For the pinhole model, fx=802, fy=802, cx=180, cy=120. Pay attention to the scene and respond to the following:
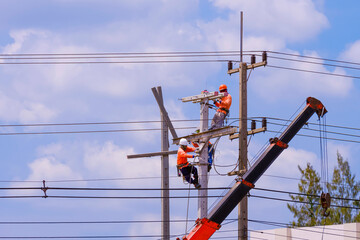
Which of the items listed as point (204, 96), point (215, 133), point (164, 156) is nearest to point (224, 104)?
point (204, 96)

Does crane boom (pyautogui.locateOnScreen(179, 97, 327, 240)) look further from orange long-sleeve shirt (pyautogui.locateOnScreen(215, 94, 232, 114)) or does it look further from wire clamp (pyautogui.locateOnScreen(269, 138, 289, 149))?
orange long-sleeve shirt (pyautogui.locateOnScreen(215, 94, 232, 114))

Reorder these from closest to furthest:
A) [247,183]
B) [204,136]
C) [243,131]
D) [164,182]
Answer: [204,136] → [247,183] → [164,182] → [243,131]

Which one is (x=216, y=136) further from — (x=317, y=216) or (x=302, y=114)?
(x=317, y=216)

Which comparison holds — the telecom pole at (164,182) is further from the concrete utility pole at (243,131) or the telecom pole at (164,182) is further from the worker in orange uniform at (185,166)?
the concrete utility pole at (243,131)

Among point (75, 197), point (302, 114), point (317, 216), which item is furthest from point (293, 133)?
point (317, 216)

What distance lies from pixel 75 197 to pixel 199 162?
13.7ft

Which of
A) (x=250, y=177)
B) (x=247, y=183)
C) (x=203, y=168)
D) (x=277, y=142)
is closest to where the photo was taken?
(x=203, y=168)

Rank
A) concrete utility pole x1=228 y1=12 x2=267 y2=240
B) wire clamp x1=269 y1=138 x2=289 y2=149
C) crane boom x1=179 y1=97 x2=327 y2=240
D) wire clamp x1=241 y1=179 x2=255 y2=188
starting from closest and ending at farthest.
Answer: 1. crane boom x1=179 y1=97 x2=327 y2=240
2. wire clamp x1=241 y1=179 x2=255 y2=188
3. concrete utility pole x1=228 y1=12 x2=267 y2=240
4. wire clamp x1=269 y1=138 x2=289 y2=149

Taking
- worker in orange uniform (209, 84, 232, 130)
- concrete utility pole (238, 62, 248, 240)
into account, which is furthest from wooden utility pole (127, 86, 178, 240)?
concrete utility pole (238, 62, 248, 240)

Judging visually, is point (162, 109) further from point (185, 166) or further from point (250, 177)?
point (250, 177)

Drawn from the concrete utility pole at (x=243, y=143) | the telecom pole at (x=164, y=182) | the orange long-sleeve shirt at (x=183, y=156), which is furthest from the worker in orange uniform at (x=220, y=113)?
the telecom pole at (x=164, y=182)

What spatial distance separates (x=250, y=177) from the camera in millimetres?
27062

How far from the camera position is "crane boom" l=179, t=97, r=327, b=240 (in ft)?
85.3

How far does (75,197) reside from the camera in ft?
85.0
